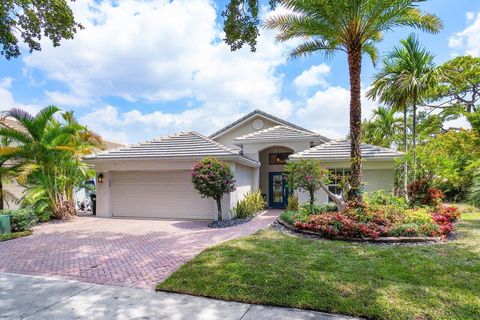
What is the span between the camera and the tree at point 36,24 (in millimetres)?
7383

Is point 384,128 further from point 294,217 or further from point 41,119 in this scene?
point 41,119

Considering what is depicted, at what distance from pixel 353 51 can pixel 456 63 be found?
748 inches

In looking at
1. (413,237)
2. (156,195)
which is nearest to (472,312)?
(413,237)

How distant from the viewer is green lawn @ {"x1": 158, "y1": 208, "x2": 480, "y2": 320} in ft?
15.1

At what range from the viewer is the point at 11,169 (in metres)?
12.7

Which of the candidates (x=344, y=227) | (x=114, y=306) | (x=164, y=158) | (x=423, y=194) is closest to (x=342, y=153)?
(x=423, y=194)

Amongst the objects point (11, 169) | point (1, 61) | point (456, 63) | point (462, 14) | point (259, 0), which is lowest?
point (11, 169)

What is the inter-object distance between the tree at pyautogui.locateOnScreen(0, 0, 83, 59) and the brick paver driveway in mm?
5494

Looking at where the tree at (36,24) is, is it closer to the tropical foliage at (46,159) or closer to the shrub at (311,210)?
the tropical foliage at (46,159)

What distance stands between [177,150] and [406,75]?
12278 mm

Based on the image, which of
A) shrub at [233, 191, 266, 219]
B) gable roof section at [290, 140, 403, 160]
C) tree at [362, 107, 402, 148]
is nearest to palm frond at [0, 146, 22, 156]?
shrub at [233, 191, 266, 219]

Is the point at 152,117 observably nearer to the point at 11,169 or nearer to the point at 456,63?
the point at 11,169

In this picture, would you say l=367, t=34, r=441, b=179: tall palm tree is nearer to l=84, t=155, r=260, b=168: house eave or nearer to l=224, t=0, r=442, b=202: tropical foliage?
l=224, t=0, r=442, b=202: tropical foliage

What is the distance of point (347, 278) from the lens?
571cm
